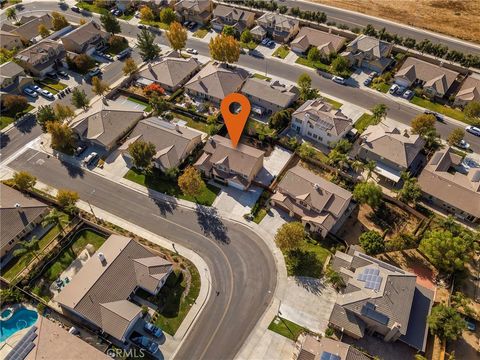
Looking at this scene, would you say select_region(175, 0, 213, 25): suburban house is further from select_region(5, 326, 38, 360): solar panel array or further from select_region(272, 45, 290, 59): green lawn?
select_region(5, 326, 38, 360): solar panel array

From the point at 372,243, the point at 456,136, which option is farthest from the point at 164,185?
the point at 456,136

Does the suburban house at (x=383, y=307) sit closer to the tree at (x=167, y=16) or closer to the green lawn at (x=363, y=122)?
the green lawn at (x=363, y=122)

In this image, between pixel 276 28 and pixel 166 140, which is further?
pixel 276 28

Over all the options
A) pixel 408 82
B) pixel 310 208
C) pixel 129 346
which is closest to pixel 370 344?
pixel 310 208

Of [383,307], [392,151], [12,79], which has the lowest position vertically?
[383,307]

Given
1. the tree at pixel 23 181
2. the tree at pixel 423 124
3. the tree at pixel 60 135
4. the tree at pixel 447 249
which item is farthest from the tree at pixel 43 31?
the tree at pixel 447 249

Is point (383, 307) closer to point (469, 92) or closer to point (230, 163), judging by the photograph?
point (230, 163)

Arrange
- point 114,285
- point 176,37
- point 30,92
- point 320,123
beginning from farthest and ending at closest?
1. point 176,37
2. point 30,92
3. point 320,123
4. point 114,285
